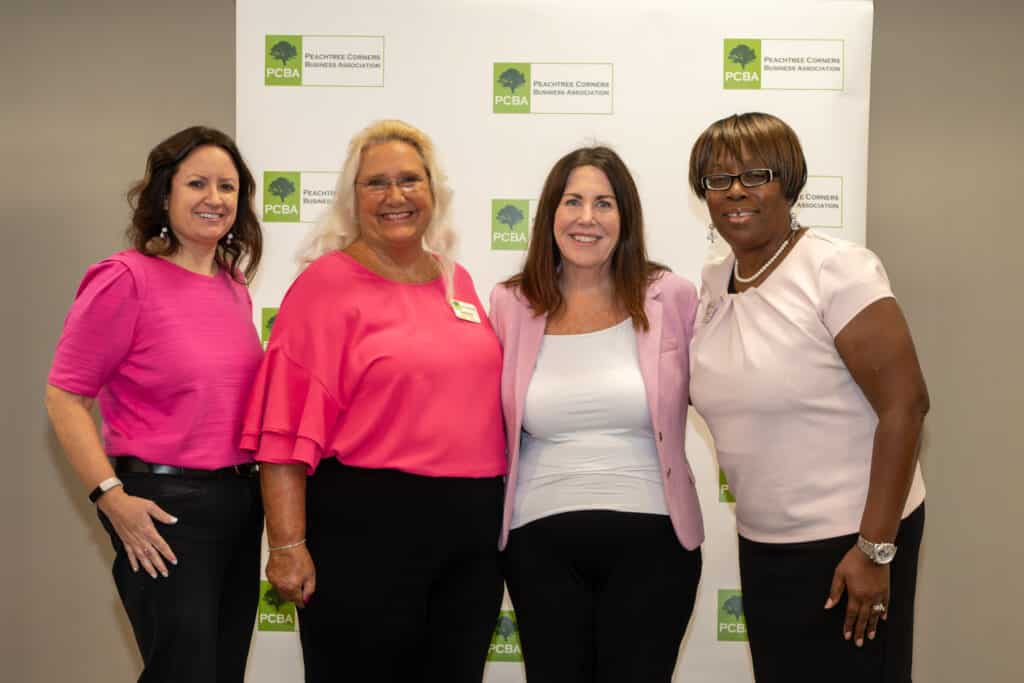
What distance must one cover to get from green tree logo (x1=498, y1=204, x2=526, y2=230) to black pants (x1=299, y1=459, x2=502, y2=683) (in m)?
1.49

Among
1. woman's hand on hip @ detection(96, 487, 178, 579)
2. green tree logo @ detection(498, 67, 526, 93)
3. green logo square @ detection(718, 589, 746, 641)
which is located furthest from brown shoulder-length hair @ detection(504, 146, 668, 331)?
green logo square @ detection(718, 589, 746, 641)

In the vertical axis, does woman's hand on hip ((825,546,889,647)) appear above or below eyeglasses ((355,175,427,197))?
below

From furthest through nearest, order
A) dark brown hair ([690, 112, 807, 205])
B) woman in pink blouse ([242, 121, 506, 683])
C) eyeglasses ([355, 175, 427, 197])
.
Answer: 1. eyeglasses ([355, 175, 427, 197])
2. woman in pink blouse ([242, 121, 506, 683])
3. dark brown hair ([690, 112, 807, 205])

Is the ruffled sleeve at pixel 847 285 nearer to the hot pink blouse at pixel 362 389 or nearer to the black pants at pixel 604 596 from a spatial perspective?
the black pants at pixel 604 596

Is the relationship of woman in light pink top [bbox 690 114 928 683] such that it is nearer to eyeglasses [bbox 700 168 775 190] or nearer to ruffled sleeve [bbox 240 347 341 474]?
eyeglasses [bbox 700 168 775 190]

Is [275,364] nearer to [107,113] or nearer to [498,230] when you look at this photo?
[498,230]

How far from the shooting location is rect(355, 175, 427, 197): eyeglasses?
2.18 metres

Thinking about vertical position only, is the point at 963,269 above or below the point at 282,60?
below

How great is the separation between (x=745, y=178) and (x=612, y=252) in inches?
18.6

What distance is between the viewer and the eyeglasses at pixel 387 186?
218cm

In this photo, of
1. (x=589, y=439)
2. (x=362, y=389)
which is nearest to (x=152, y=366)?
(x=362, y=389)

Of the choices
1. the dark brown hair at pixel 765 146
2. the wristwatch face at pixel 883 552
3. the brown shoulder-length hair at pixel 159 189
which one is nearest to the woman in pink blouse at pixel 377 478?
the brown shoulder-length hair at pixel 159 189

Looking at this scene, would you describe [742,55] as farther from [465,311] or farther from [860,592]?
[860,592]

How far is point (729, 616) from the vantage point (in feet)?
11.0
